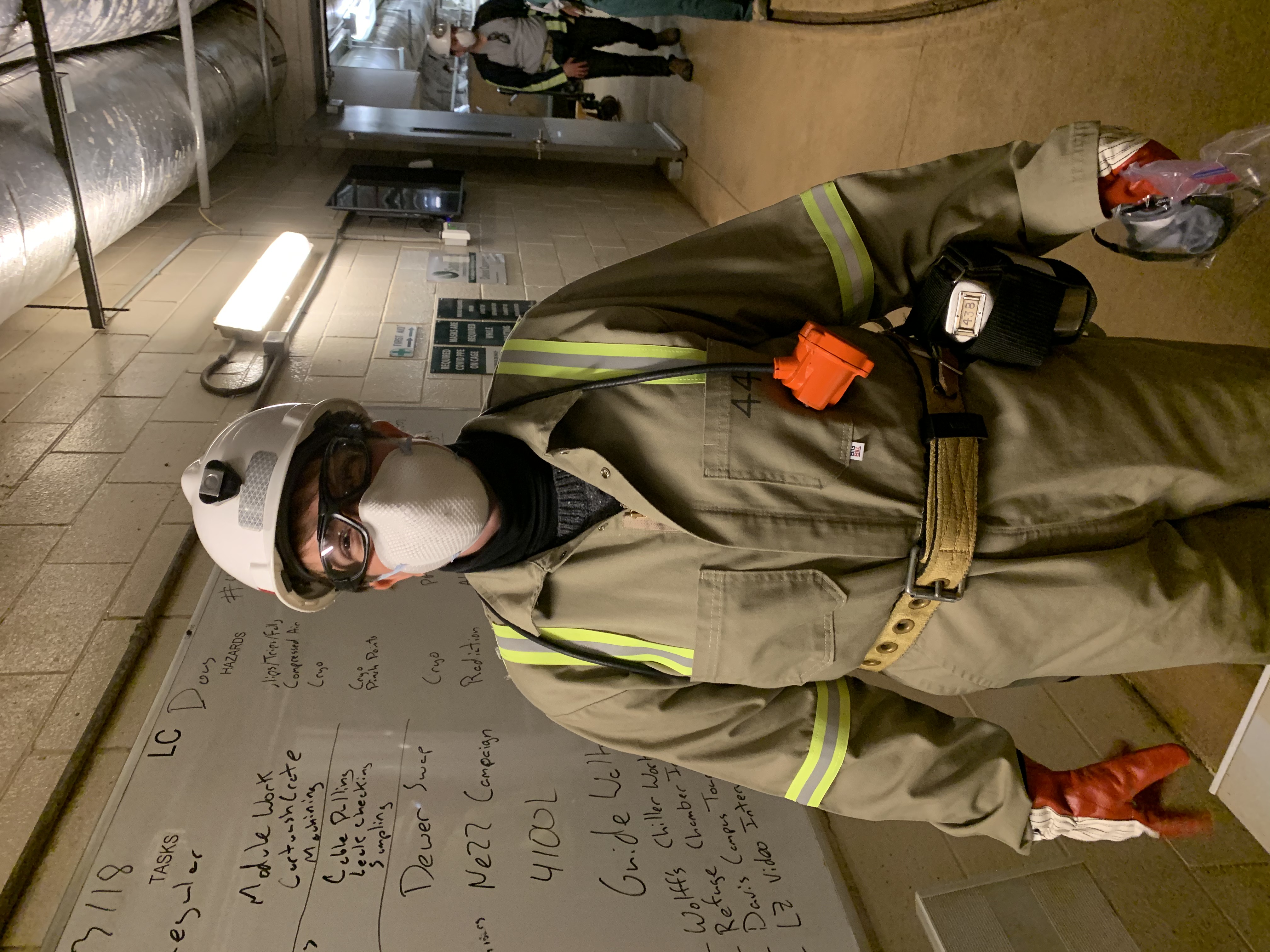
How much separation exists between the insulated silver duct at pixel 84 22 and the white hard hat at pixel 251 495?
8.46 feet

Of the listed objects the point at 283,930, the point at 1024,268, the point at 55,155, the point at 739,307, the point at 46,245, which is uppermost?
the point at 1024,268

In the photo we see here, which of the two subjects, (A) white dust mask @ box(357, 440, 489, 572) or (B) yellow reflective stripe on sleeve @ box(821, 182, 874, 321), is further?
(B) yellow reflective stripe on sleeve @ box(821, 182, 874, 321)

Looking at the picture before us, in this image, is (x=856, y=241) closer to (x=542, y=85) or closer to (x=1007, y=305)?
(x=1007, y=305)

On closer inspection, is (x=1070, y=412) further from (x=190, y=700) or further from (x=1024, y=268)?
(x=190, y=700)

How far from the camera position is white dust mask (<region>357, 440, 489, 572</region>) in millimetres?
1075

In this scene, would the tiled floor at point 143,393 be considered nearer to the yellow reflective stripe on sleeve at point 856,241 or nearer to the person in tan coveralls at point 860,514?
the person in tan coveralls at point 860,514

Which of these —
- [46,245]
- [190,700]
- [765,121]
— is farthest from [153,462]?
[765,121]

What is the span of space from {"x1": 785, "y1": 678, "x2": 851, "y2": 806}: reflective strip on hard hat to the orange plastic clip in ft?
1.49

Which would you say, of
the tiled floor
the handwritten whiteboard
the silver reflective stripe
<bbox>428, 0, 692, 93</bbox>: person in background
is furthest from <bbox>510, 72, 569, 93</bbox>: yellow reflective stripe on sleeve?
the silver reflective stripe

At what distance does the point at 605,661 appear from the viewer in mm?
1169

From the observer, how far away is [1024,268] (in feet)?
3.53

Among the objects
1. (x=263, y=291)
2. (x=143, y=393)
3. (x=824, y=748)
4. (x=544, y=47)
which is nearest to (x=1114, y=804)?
(x=824, y=748)

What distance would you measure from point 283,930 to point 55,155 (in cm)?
276

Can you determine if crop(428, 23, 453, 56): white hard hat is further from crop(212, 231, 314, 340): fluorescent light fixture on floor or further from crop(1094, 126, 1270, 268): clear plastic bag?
crop(1094, 126, 1270, 268): clear plastic bag
